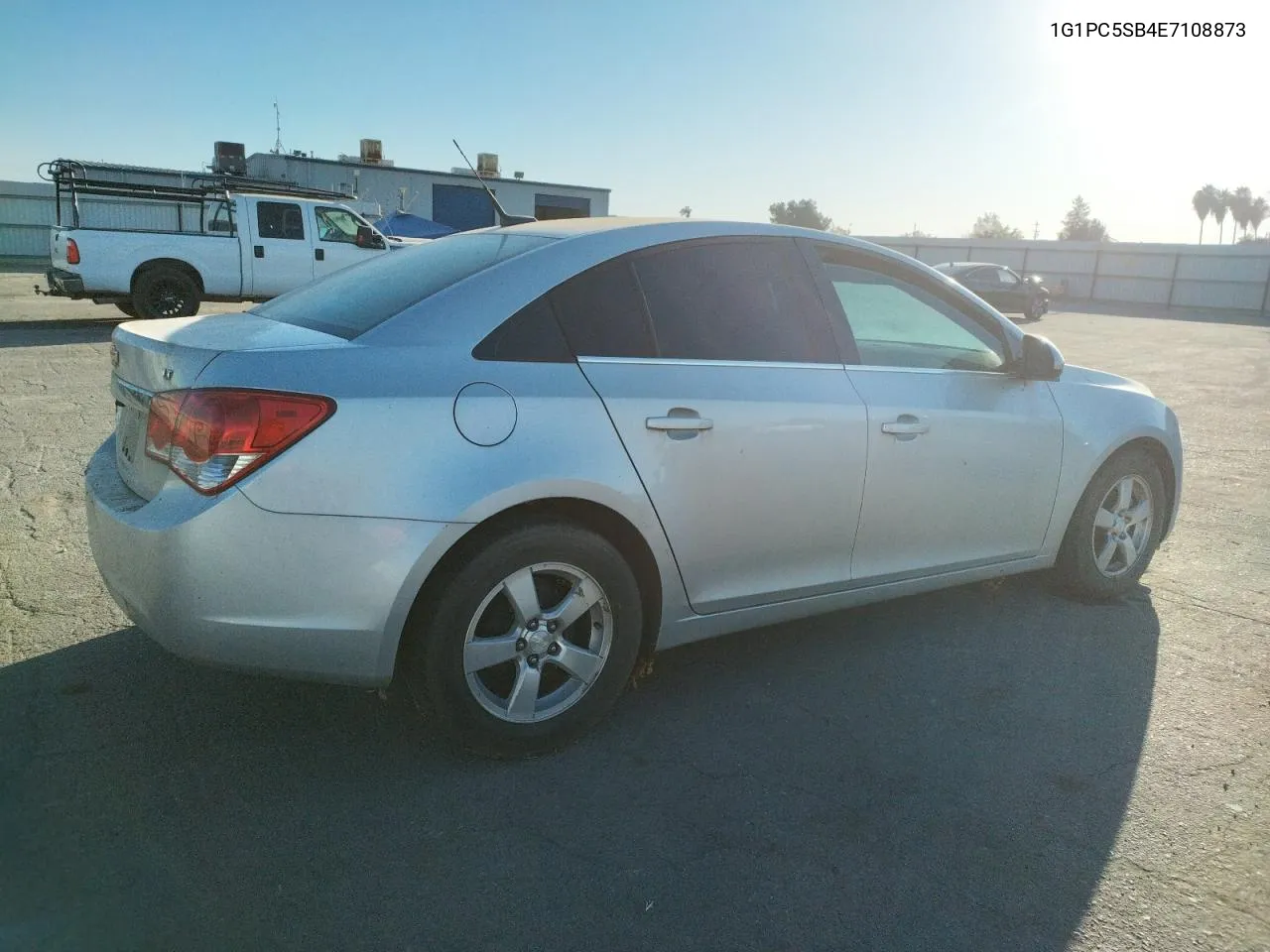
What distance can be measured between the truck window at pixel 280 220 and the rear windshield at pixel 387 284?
11.8 m

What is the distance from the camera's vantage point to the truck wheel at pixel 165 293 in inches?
519

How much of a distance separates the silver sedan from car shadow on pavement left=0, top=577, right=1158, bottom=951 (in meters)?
0.30

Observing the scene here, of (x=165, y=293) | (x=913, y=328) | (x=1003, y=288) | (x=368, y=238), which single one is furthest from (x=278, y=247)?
(x=1003, y=288)

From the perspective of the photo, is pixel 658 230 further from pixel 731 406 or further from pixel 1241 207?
pixel 1241 207

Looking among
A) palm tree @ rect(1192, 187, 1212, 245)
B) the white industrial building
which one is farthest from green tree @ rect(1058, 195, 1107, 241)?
the white industrial building

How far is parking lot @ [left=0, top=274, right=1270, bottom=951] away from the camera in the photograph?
2322 mm

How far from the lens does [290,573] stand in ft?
8.52

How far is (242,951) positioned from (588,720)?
1.23m

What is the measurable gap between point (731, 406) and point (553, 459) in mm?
701

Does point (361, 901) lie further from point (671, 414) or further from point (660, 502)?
point (671, 414)

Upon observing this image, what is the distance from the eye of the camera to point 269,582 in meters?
2.59

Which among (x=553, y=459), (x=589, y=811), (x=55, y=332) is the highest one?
(x=553, y=459)

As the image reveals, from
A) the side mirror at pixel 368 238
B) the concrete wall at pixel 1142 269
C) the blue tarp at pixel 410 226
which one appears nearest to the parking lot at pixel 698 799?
the side mirror at pixel 368 238

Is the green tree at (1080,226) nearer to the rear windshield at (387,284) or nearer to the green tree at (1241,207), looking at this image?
the green tree at (1241,207)
